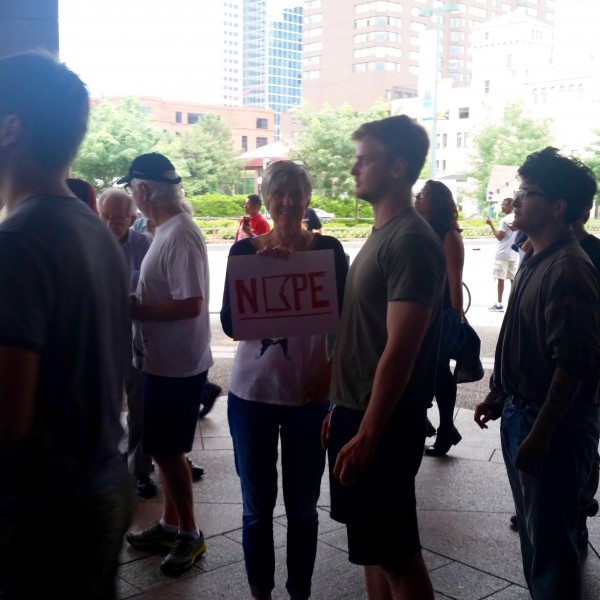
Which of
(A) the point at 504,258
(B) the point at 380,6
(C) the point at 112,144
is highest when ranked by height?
(B) the point at 380,6

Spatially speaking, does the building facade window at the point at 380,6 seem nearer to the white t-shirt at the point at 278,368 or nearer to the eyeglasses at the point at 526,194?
the eyeglasses at the point at 526,194

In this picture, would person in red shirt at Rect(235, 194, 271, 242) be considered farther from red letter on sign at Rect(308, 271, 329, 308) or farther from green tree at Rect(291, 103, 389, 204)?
green tree at Rect(291, 103, 389, 204)

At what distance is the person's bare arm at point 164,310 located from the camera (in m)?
3.36

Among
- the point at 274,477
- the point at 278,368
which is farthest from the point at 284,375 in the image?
the point at 274,477

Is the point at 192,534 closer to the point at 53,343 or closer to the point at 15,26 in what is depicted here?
the point at 53,343

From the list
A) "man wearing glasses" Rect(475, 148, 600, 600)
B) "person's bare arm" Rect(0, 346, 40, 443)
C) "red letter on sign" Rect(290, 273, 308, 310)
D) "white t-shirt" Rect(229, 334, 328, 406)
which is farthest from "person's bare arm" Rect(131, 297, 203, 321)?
"person's bare arm" Rect(0, 346, 40, 443)

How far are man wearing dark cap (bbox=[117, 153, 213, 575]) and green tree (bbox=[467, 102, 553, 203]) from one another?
47.1 metres

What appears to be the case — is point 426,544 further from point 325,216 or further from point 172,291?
point 325,216

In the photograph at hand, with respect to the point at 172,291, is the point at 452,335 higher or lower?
lower

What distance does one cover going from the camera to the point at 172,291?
3.42 m

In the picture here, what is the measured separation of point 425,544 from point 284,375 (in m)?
1.67

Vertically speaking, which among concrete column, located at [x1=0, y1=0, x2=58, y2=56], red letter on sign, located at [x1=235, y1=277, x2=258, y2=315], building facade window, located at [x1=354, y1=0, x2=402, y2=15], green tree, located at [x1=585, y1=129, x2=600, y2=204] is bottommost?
red letter on sign, located at [x1=235, y1=277, x2=258, y2=315]

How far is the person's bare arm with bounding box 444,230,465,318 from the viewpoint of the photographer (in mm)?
5273

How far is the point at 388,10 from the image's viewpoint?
421ft
